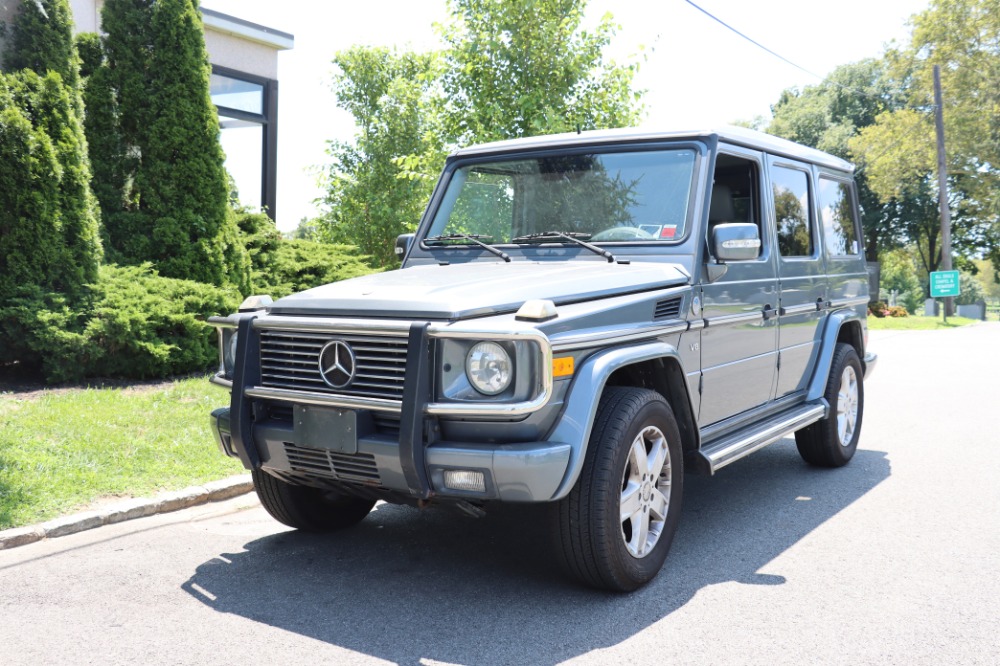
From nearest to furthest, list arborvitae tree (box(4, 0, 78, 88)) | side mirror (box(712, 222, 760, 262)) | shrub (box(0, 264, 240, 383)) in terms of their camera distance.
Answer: side mirror (box(712, 222, 760, 262))
shrub (box(0, 264, 240, 383))
arborvitae tree (box(4, 0, 78, 88))

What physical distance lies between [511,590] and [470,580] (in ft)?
0.81

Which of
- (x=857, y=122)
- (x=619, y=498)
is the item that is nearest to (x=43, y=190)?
(x=619, y=498)

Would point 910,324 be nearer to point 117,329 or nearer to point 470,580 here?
point 117,329

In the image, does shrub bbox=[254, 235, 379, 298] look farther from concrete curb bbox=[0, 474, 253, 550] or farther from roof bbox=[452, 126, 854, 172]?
roof bbox=[452, 126, 854, 172]

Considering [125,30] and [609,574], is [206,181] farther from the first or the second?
[609,574]

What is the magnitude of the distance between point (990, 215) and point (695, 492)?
Answer: 4088 centimetres

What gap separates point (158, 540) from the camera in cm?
496

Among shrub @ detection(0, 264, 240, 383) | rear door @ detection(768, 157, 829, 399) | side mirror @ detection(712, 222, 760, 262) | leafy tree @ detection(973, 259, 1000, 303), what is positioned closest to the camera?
side mirror @ detection(712, 222, 760, 262)

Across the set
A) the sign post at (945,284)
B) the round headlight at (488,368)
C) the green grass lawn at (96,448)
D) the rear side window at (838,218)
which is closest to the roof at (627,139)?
the rear side window at (838,218)

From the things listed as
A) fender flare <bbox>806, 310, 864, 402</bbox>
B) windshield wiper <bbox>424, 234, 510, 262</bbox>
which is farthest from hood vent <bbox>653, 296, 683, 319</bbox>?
fender flare <bbox>806, 310, 864, 402</bbox>

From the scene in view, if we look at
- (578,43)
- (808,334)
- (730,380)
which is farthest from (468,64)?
(730,380)

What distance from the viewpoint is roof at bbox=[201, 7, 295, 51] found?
45.3 feet

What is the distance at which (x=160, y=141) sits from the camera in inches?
387

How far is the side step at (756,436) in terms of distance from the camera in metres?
4.69
